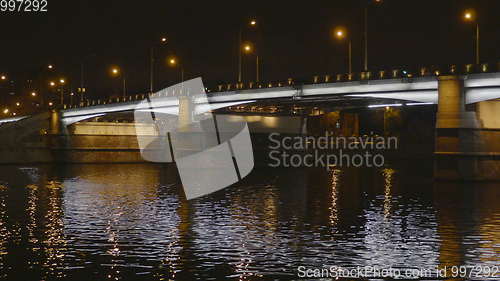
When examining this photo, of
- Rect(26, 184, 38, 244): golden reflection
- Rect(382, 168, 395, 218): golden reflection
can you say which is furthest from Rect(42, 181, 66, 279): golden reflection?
Rect(382, 168, 395, 218): golden reflection

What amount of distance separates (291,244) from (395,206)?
1365 cm

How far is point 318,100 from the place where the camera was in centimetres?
6288

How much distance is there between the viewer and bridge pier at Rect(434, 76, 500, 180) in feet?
156

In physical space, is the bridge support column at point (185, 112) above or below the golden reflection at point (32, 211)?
above

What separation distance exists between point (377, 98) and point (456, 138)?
33.0 ft

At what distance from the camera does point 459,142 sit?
47562 millimetres

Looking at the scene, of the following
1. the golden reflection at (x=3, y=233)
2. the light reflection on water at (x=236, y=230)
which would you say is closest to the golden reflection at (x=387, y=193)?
the light reflection on water at (x=236, y=230)

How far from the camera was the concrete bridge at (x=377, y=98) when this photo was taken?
157ft

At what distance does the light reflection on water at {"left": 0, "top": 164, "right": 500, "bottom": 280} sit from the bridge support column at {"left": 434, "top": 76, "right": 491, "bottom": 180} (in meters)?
2.32

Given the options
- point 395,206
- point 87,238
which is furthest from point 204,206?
point 87,238

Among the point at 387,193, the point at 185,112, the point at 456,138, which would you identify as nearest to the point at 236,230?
the point at 387,193

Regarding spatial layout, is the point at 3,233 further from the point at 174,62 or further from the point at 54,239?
the point at 174,62

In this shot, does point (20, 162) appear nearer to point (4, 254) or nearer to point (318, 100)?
point (318, 100)

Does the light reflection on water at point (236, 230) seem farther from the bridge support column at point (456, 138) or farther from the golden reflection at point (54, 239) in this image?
the bridge support column at point (456, 138)
